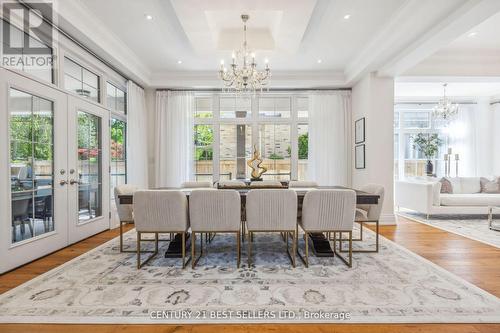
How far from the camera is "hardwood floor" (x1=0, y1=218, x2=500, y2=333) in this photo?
164 centimetres

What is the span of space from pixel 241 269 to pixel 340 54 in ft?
12.8

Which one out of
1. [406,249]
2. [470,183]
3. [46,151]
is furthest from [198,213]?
[470,183]

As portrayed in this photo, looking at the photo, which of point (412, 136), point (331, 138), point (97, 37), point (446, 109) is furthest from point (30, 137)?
point (412, 136)

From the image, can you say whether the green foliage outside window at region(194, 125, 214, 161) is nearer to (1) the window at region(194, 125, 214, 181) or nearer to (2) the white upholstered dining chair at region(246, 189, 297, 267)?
(1) the window at region(194, 125, 214, 181)

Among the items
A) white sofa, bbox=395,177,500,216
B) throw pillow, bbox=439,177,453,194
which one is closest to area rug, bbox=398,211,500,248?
white sofa, bbox=395,177,500,216

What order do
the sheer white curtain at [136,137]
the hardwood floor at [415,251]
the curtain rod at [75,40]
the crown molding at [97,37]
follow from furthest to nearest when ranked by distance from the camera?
the sheer white curtain at [136,137]
the crown molding at [97,37]
the curtain rod at [75,40]
the hardwood floor at [415,251]

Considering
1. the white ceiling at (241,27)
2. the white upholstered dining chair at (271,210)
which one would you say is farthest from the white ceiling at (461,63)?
the white upholstered dining chair at (271,210)

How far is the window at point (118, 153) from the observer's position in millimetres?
4566

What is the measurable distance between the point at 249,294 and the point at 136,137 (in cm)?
401

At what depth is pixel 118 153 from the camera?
15.6 feet

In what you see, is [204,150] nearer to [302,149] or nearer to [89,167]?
[302,149]

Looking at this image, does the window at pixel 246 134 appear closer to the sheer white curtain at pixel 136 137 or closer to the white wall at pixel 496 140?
the sheer white curtain at pixel 136 137

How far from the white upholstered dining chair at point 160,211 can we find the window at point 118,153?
2353 mm

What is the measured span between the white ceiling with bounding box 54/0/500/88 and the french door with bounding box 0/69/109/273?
0.97 meters
